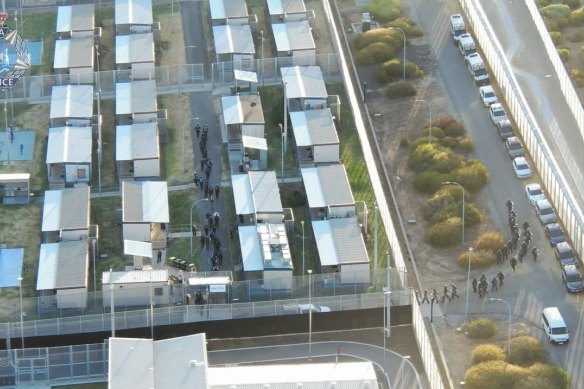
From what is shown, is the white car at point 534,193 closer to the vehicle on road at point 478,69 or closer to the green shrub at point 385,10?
the vehicle on road at point 478,69

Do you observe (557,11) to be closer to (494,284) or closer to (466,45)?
(466,45)

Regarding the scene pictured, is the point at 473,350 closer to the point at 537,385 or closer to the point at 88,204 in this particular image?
the point at 537,385

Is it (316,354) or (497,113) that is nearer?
(316,354)

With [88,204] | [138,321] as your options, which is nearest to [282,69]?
[88,204]

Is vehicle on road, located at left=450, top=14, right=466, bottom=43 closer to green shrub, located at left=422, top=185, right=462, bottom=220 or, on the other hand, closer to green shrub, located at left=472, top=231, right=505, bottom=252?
green shrub, located at left=422, top=185, right=462, bottom=220

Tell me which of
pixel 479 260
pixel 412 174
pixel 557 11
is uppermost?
pixel 557 11

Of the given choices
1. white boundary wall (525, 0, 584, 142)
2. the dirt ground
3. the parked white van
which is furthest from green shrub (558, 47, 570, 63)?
the parked white van

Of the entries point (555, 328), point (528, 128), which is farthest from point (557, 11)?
point (555, 328)
